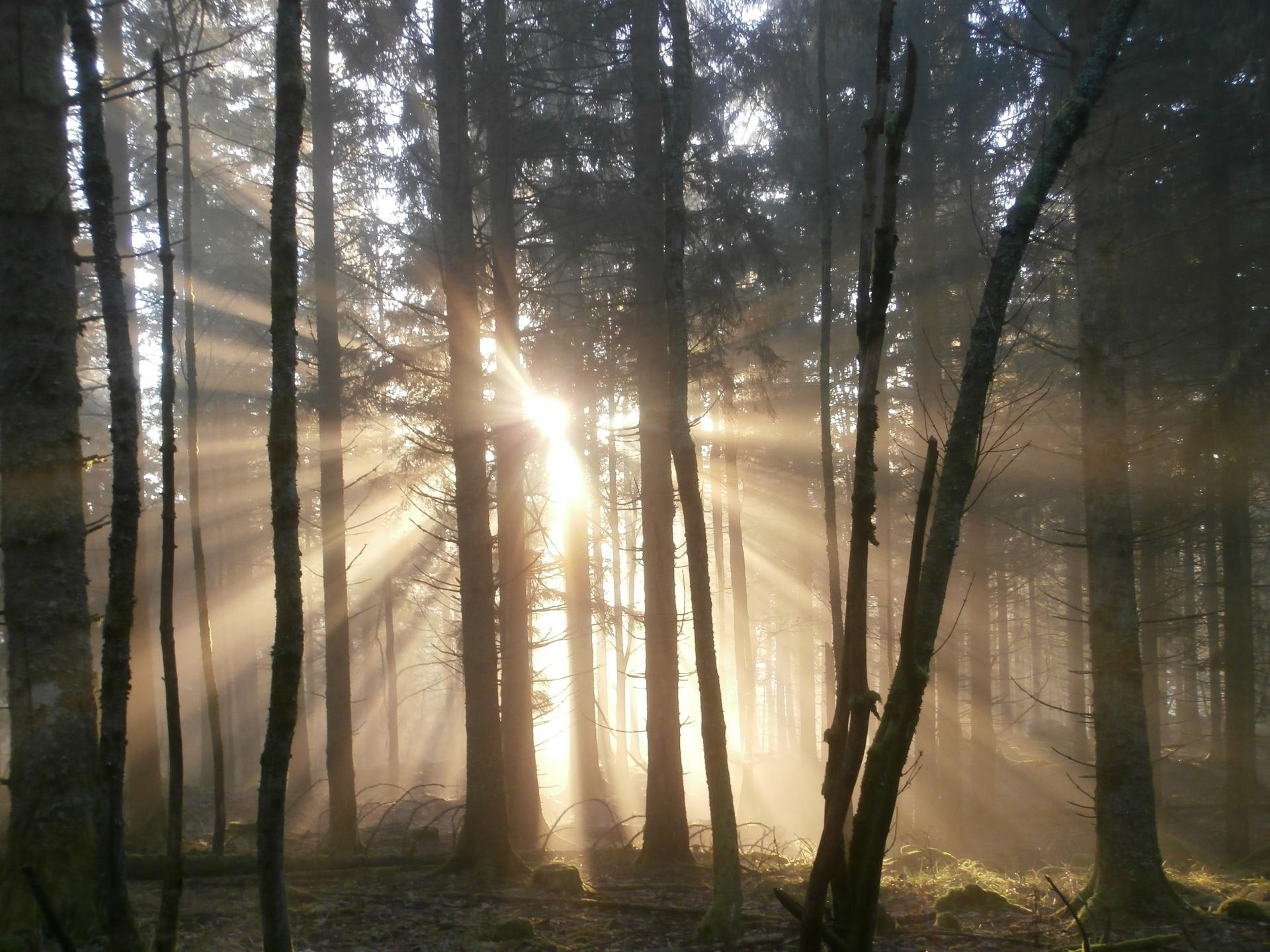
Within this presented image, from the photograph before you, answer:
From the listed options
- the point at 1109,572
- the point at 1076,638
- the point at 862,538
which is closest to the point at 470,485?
the point at 862,538

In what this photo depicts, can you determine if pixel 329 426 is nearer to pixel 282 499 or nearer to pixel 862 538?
pixel 282 499

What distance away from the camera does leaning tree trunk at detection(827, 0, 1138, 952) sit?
3.86m

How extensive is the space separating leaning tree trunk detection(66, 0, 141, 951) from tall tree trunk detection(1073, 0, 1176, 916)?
8.03m

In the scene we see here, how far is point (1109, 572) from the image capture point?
8.62 m

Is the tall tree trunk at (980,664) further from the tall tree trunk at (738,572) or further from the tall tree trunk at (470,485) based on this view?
the tall tree trunk at (470,485)

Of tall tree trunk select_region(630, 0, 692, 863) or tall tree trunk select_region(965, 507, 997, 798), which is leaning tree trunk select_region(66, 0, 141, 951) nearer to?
tall tree trunk select_region(630, 0, 692, 863)

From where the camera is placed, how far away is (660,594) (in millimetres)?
11133

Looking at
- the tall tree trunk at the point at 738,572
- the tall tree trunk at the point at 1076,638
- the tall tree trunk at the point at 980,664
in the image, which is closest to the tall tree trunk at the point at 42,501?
the tall tree trunk at the point at 980,664

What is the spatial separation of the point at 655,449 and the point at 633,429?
575mm

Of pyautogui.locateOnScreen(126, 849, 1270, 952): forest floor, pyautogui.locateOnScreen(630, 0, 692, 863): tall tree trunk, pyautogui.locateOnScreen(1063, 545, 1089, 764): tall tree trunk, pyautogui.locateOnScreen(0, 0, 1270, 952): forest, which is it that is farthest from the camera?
pyautogui.locateOnScreen(1063, 545, 1089, 764): tall tree trunk

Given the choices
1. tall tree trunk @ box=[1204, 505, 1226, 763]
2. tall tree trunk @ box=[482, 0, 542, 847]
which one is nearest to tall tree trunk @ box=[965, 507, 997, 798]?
tall tree trunk @ box=[1204, 505, 1226, 763]

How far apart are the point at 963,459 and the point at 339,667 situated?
36.9 ft

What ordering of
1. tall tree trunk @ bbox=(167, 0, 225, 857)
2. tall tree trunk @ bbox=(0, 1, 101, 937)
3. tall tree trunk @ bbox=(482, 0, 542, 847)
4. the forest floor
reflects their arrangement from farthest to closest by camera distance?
tall tree trunk @ bbox=(482, 0, 542, 847)
tall tree trunk @ bbox=(167, 0, 225, 857)
the forest floor
tall tree trunk @ bbox=(0, 1, 101, 937)

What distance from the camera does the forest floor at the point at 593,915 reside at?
22.6ft
